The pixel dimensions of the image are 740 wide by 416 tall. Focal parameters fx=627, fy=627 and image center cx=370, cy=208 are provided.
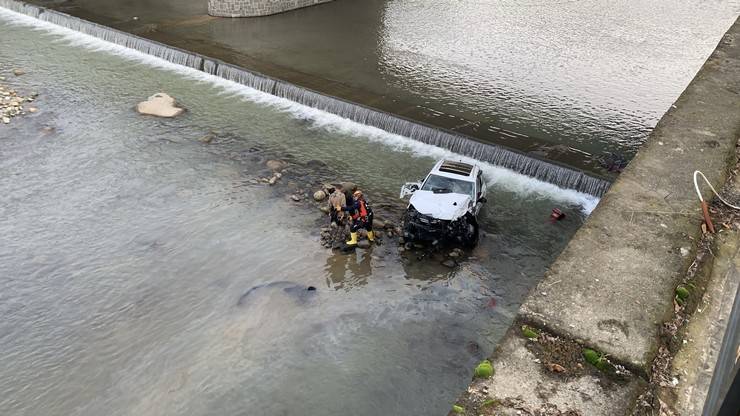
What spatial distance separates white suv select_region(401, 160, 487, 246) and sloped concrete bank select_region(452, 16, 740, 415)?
151 inches

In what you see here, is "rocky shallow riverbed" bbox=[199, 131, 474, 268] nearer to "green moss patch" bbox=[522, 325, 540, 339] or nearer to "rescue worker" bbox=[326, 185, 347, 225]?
"rescue worker" bbox=[326, 185, 347, 225]

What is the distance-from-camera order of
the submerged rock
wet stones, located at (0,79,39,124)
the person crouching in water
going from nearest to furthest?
1. the person crouching in water
2. the submerged rock
3. wet stones, located at (0,79,39,124)

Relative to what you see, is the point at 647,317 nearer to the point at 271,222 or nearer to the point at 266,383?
the point at 266,383

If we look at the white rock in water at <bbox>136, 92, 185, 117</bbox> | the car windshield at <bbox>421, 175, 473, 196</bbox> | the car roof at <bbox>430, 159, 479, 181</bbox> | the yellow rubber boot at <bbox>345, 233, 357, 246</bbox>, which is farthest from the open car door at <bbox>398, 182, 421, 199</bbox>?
the white rock in water at <bbox>136, 92, 185, 117</bbox>

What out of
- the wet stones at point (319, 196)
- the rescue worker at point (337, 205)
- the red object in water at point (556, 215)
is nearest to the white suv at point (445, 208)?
the rescue worker at point (337, 205)

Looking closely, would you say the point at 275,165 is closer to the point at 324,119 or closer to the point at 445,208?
the point at 324,119

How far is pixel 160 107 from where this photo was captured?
19.9 m

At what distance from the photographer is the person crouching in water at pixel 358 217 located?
13.3m

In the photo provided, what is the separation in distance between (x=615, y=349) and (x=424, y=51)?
17921 millimetres

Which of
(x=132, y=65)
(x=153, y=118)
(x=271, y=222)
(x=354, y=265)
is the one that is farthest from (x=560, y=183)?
(x=132, y=65)

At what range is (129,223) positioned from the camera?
1440cm

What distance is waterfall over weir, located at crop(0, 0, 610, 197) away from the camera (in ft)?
51.5

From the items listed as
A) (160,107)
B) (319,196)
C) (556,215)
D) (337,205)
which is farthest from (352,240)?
(160,107)

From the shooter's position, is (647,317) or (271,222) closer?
(647,317)
